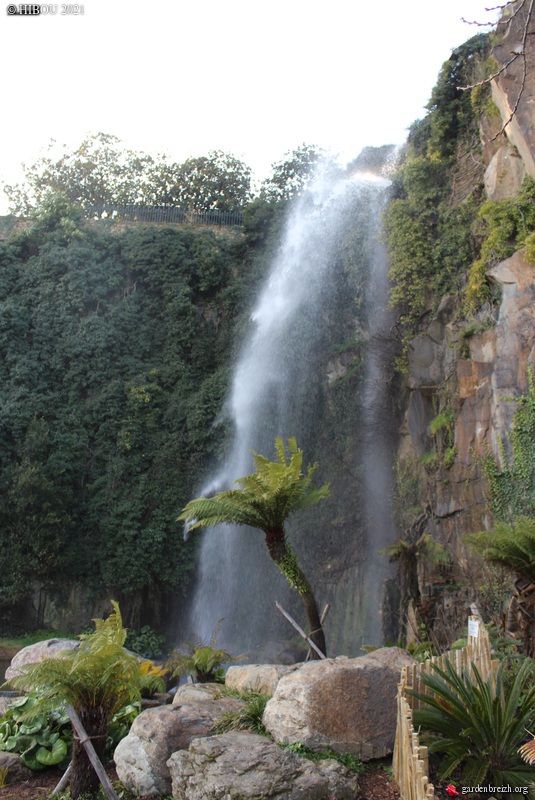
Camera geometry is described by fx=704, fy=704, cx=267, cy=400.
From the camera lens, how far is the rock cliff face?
1188 cm

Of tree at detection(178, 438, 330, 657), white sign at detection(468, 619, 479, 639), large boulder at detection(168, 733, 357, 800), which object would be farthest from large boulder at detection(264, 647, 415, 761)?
tree at detection(178, 438, 330, 657)

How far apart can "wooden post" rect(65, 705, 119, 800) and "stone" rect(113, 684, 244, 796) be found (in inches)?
9.1

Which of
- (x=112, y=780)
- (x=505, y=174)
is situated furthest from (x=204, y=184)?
(x=112, y=780)

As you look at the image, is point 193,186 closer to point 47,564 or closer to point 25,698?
point 47,564

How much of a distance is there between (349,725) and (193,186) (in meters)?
23.5

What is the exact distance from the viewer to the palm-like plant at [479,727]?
4.96 meters

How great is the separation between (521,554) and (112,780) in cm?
488

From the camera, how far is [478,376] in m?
12.9

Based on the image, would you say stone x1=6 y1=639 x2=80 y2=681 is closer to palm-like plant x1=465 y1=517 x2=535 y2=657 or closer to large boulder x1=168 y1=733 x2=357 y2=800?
large boulder x1=168 y1=733 x2=357 y2=800

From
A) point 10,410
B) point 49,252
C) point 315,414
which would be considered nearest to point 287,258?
point 315,414

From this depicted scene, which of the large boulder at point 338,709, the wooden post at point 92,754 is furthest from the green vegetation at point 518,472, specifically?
the wooden post at point 92,754

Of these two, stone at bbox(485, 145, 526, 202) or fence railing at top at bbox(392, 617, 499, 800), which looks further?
stone at bbox(485, 145, 526, 202)

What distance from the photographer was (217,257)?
73.0 ft

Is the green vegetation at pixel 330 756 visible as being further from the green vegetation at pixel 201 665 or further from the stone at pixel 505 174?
the stone at pixel 505 174
